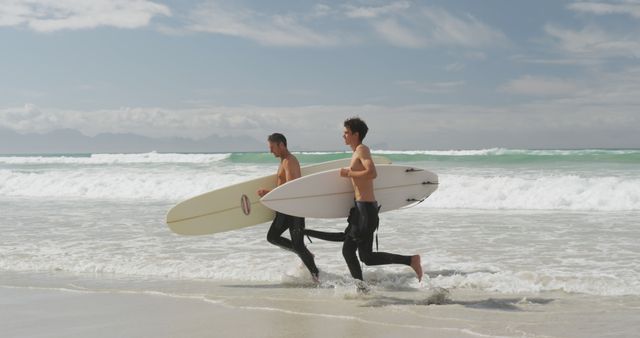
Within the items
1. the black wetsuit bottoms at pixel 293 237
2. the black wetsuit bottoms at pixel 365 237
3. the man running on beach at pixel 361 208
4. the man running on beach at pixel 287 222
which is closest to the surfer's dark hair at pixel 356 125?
the man running on beach at pixel 361 208

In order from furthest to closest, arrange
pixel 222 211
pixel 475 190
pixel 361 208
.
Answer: pixel 475 190
pixel 222 211
pixel 361 208

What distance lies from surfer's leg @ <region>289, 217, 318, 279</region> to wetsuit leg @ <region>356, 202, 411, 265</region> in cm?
77

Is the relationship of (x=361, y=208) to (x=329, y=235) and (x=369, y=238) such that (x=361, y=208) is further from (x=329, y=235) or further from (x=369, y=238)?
(x=329, y=235)

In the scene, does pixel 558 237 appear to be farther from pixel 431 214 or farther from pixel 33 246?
pixel 33 246

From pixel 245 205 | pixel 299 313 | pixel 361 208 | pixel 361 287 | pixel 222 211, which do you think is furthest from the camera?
pixel 222 211

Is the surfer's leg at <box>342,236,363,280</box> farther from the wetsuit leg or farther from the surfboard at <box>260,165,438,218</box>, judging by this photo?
the surfboard at <box>260,165,438,218</box>

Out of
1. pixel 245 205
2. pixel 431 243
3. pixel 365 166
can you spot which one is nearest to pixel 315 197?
pixel 365 166

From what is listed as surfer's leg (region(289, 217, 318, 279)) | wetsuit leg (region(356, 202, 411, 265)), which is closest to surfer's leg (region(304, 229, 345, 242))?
surfer's leg (region(289, 217, 318, 279))

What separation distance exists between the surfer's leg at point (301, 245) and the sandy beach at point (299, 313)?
0.72 feet

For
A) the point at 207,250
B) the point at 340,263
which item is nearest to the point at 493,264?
the point at 340,263

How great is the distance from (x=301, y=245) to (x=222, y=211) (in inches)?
57.4

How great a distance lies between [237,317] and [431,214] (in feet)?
25.3

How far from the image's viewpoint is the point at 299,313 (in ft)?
15.6

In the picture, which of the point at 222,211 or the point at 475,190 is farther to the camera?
the point at 475,190
